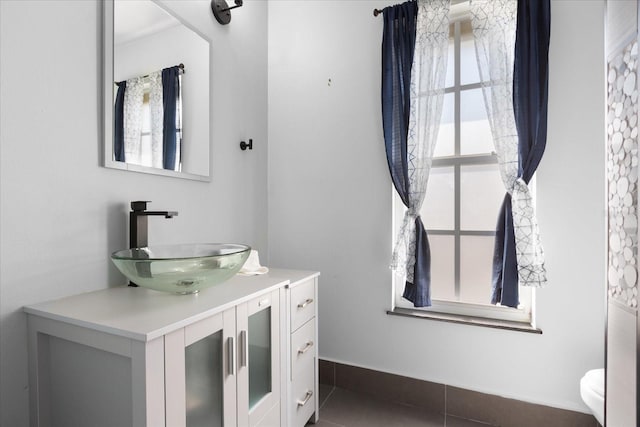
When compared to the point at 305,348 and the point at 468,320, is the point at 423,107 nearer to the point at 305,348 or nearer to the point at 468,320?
the point at 468,320

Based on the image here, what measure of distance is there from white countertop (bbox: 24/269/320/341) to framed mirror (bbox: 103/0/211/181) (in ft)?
1.71

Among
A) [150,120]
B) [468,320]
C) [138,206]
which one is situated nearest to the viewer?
[138,206]

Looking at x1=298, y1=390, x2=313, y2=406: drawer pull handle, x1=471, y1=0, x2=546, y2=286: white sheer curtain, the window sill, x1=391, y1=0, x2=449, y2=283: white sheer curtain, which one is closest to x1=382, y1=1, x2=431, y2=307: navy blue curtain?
x1=391, y1=0, x2=449, y2=283: white sheer curtain

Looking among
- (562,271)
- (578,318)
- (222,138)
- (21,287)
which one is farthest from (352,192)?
(21,287)

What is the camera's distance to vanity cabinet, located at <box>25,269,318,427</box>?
0.82 m

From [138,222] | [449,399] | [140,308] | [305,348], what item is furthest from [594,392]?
[138,222]

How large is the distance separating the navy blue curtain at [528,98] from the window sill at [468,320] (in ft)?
0.60

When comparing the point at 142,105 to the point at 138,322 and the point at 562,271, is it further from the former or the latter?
the point at 562,271

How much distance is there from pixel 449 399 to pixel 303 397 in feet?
2.83

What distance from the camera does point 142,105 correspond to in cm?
135

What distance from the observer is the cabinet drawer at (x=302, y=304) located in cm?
153

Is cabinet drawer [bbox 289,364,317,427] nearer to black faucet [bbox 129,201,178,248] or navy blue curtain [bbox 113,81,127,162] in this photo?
black faucet [bbox 129,201,178,248]

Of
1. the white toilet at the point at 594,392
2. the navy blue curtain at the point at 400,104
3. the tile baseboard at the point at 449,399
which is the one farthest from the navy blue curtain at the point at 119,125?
the white toilet at the point at 594,392

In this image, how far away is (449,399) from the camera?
178 cm
